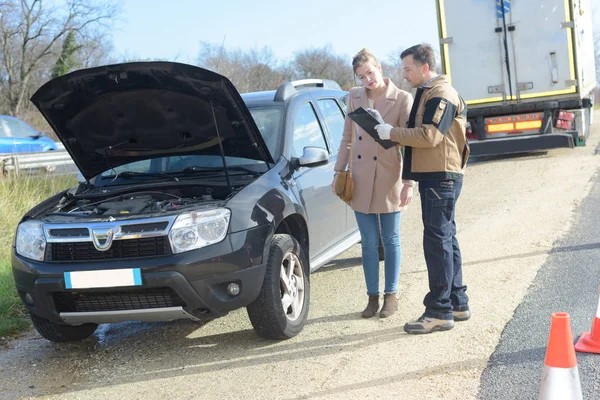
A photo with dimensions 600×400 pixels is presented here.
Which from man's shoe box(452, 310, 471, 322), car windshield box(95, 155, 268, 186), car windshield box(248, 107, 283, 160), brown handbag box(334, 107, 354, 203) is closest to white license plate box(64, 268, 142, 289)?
car windshield box(95, 155, 268, 186)

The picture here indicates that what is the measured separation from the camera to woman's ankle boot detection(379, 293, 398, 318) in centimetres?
510

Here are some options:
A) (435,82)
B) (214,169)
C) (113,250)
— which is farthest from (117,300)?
(435,82)

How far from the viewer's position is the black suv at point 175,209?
169 inches

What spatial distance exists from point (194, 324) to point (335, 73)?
50.9 meters

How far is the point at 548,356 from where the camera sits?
3.21 m

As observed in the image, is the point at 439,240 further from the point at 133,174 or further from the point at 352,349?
the point at 133,174

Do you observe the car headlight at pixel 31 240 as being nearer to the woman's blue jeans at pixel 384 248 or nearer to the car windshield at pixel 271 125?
the car windshield at pixel 271 125

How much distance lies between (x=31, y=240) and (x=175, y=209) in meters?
1.02

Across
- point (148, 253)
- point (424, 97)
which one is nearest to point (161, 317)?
point (148, 253)

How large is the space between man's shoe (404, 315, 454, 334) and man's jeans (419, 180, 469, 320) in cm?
3

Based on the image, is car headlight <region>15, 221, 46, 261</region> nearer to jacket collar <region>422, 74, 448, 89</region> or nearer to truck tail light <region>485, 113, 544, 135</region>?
jacket collar <region>422, 74, 448, 89</region>

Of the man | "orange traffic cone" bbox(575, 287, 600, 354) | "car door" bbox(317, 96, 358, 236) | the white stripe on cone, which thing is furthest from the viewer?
"car door" bbox(317, 96, 358, 236)

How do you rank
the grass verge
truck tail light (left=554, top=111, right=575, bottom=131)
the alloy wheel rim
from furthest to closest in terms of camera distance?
truck tail light (left=554, top=111, right=575, bottom=131) → the grass verge → the alloy wheel rim

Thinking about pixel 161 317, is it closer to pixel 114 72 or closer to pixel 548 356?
pixel 114 72
